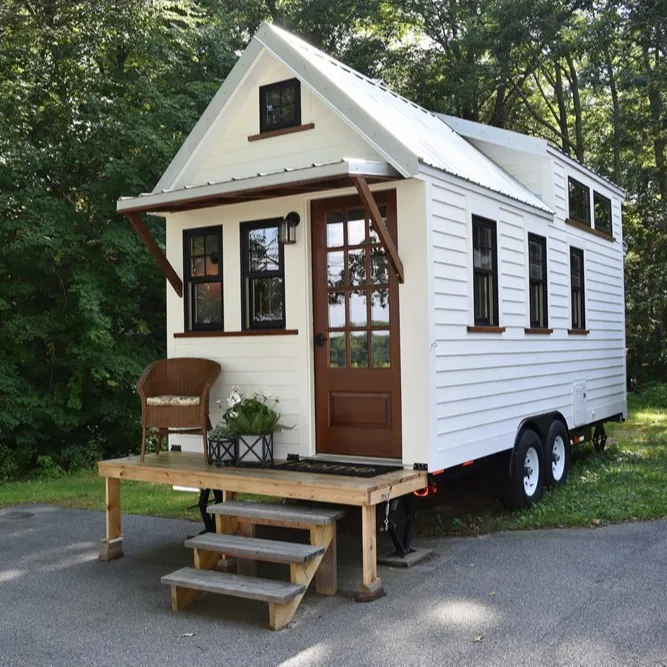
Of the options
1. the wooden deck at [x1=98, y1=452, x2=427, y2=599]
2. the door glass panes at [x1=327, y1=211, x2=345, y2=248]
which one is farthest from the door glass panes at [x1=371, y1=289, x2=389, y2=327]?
the wooden deck at [x1=98, y1=452, x2=427, y2=599]

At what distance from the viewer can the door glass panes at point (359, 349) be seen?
6184 millimetres

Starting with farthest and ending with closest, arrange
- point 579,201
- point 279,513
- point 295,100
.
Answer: point 579,201, point 295,100, point 279,513

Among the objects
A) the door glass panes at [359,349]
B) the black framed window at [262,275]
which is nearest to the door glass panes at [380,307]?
the door glass panes at [359,349]

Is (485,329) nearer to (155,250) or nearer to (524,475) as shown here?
(524,475)

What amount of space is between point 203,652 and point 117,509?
2.43m

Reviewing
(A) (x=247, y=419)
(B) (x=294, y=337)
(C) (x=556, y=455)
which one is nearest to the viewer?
(A) (x=247, y=419)

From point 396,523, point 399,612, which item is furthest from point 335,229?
point 399,612

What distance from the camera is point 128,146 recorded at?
12.8 metres

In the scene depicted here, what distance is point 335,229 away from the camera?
642 cm

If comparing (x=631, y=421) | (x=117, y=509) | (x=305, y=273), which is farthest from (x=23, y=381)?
(x=631, y=421)

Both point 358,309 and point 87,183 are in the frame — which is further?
point 87,183

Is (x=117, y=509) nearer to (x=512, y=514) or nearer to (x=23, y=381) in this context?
(x=512, y=514)

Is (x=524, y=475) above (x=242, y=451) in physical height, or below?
below

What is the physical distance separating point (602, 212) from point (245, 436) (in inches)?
271
